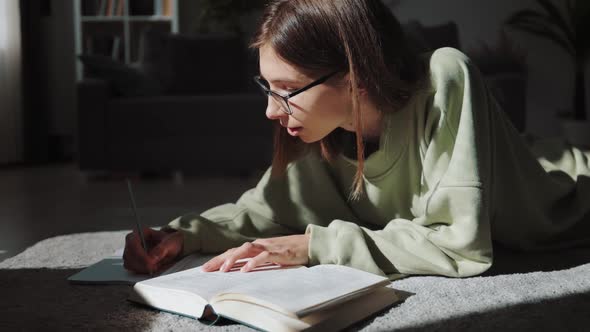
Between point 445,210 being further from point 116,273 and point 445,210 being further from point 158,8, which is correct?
point 158,8

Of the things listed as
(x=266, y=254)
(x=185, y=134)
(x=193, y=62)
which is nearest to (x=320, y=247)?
(x=266, y=254)

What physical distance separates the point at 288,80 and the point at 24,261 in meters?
0.77

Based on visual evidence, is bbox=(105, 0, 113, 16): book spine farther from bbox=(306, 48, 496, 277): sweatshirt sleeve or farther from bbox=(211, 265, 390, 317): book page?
bbox=(211, 265, 390, 317): book page

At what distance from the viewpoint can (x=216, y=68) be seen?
4.30 m

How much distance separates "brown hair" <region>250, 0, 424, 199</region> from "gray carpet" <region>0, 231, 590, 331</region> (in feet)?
0.97

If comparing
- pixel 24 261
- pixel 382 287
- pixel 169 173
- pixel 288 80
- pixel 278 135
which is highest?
pixel 288 80

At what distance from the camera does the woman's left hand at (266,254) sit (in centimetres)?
119

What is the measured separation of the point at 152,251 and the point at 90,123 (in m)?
2.49

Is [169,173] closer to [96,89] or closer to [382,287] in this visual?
[96,89]

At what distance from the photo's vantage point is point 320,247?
1.27 m

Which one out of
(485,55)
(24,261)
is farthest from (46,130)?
(24,261)

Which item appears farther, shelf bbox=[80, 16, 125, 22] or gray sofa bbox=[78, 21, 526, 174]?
shelf bbox=[80, 16, 125, 22]

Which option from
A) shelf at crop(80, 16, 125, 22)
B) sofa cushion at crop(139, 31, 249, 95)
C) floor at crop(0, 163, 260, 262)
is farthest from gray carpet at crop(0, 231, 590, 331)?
shelf at crop(80, 16, 125, 22)

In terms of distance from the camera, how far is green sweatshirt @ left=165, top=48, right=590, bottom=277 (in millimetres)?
1276
